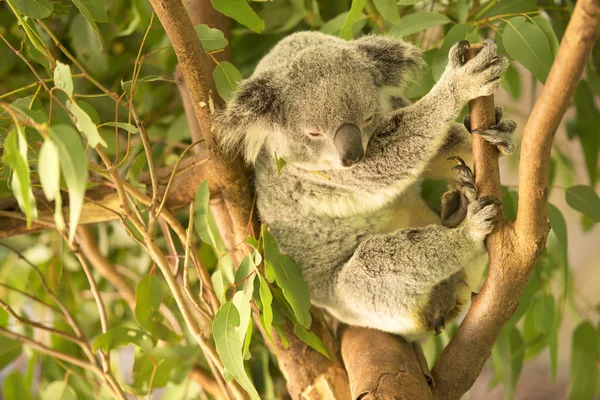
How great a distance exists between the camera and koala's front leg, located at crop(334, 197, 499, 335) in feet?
5.90

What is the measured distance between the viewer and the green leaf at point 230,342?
146cm

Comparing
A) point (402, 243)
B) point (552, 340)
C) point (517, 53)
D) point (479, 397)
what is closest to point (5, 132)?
point (402, 243)

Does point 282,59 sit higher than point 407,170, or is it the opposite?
point 282,59

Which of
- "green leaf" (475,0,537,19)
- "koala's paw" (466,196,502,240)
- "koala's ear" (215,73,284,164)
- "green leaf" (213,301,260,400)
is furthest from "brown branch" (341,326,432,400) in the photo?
→ "green leaf" (475,0,537,19)

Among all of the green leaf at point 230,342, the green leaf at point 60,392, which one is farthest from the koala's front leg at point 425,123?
the green leaf at point 60,392

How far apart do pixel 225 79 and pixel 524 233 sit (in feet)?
3.26

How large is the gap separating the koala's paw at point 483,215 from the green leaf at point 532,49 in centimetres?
37

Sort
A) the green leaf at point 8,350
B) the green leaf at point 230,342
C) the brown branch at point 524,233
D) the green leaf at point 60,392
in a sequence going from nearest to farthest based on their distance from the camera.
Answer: the brown branch at point 524,233 → the green leaf at point 230,342 → the green leaf at point 60,392 → the green leaf at point 8,350

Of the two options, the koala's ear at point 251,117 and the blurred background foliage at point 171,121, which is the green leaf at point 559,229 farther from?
the koala's ear at point 251,117

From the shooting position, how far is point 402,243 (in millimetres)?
1887

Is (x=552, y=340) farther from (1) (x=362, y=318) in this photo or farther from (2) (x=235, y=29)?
(2) (x=235, y=29)

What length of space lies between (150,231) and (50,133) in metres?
0.63

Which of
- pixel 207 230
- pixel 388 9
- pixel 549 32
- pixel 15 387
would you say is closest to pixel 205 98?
pixel 207 230

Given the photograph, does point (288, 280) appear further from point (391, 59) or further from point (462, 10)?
point (462, 10)
